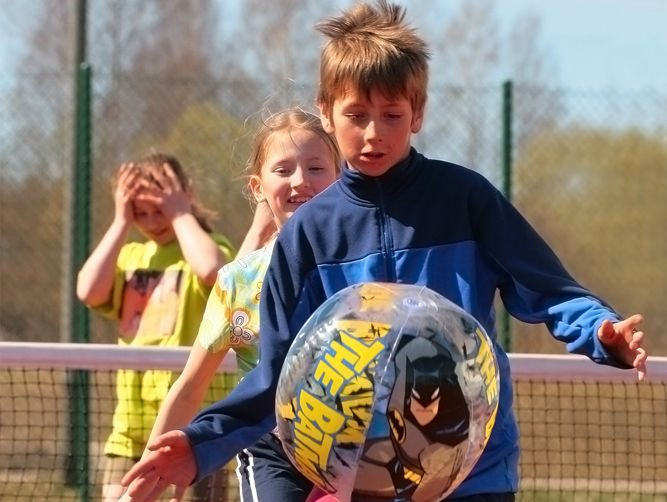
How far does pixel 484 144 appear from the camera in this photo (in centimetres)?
1098

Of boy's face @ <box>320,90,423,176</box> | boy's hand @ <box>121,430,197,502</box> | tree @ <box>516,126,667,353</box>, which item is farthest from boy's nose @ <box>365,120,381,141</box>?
tree @ <box>516,126,667,353</box>

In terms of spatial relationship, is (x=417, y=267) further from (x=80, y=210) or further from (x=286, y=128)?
(x=80, y=210)

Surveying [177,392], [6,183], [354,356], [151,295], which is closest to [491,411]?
[354,356]

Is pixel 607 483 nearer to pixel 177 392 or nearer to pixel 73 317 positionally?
pixel 73 317

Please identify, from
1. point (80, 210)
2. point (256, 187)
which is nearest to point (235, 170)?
point (80, 210)

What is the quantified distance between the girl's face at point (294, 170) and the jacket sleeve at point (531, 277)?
117 centimetres

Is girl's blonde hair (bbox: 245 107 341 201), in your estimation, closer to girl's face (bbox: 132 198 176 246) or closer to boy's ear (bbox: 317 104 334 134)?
boy's ear (bbox: 317 104 334 134)

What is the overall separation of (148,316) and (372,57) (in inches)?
166

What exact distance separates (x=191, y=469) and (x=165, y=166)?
14.6 ft

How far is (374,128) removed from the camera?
156 inches

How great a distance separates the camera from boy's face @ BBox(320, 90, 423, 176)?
3955 mm

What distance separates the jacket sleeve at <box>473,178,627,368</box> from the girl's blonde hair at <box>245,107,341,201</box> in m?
1.27

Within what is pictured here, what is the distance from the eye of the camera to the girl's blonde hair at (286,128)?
206 inches

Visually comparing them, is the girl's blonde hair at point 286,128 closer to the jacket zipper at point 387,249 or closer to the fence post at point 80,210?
the jacket zipper at point 387,249
